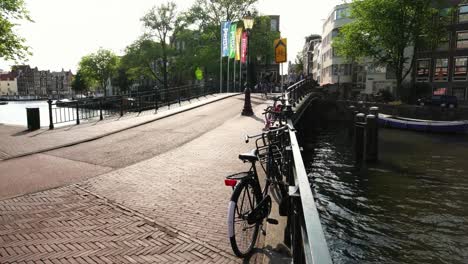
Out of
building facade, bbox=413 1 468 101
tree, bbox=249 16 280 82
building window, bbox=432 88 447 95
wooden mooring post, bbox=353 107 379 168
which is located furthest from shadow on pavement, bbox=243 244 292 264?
building window, bbox=432 88 447 95

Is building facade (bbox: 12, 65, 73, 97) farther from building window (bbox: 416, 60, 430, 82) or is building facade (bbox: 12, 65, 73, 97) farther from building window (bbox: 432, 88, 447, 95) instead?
building window (bbox: 432, 88, 447, 95)

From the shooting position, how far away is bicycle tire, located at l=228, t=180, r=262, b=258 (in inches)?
157

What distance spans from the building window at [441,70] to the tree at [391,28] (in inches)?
241

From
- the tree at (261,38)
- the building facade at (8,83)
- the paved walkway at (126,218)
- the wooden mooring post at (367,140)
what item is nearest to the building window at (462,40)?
the tree at (261,38)

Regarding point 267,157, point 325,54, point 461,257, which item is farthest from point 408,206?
point 325,54

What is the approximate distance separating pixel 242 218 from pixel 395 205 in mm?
→ 9017

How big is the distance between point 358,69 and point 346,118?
21085 mm

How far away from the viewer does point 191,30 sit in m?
54.0

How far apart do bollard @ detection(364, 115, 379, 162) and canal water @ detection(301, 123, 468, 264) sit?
2.15 ft

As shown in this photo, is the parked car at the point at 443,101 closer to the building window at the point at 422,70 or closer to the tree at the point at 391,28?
the tree at the point at 391,28

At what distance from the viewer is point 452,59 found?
1620 inches

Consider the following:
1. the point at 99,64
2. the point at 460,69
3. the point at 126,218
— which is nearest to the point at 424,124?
the point at 460,69

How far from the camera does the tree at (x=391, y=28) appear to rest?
117 feet

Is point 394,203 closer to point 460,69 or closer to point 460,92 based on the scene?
point 460,92
